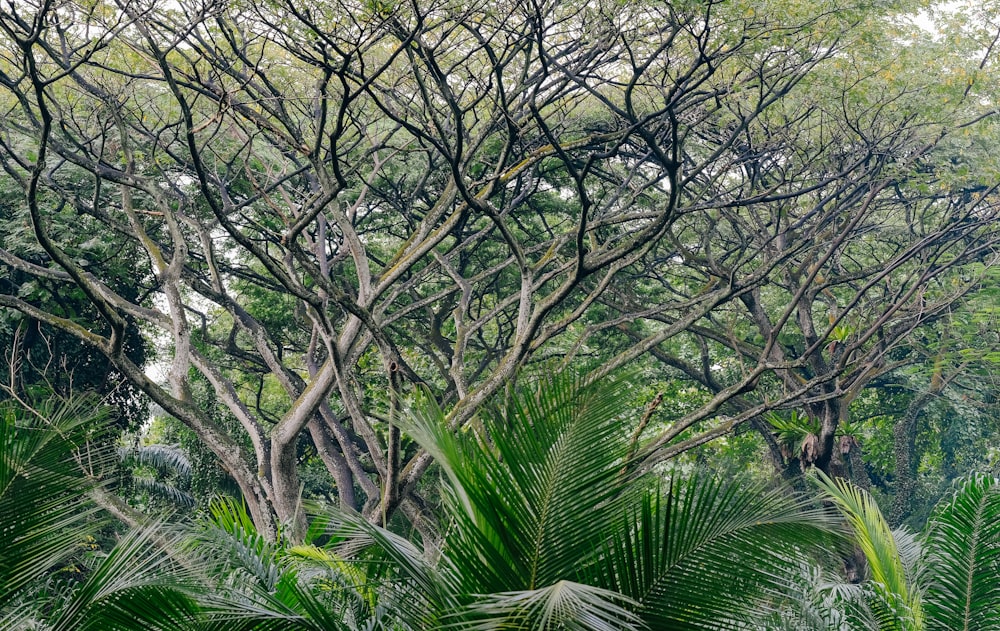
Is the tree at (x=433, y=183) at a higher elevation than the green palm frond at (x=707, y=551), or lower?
higher

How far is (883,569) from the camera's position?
5.36m

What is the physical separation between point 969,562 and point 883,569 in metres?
0.48

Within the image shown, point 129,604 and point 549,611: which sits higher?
point 549,611

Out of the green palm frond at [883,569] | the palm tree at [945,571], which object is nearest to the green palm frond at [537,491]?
the palm tree at [945,571]

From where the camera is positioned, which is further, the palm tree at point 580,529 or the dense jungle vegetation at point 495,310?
the dense jungle vegetation at point 495,310

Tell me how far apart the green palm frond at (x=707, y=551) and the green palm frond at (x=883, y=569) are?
4.40 ft

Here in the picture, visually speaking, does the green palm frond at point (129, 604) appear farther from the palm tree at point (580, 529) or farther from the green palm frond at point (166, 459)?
the green palm frond at point (166, 459)

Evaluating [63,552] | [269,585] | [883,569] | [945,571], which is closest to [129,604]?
[63,552]

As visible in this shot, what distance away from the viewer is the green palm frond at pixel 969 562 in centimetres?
498

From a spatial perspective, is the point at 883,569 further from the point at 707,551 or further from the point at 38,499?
the point at 38,499

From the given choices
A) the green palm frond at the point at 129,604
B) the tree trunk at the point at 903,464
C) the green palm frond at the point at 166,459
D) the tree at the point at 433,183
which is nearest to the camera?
the green palm frond at the point at 129,604

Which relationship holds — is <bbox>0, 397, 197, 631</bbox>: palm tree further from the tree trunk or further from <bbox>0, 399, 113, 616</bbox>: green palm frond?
the tree trunk

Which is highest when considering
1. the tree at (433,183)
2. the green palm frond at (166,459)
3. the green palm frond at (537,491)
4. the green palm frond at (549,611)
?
the tree at (433,183)

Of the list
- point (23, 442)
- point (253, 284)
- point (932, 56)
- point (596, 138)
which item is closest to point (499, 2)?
point (596, 138)
